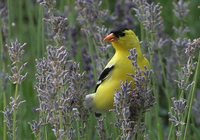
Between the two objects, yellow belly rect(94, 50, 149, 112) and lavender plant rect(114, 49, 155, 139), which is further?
yellow belly rect(94, 50, 149, 112)

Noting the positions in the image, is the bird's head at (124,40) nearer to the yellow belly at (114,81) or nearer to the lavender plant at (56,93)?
the yellow belly at (114,81)

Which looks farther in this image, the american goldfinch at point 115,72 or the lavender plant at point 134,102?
the american goldfinch at point 115,72

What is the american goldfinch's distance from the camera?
A: 8.56 feet

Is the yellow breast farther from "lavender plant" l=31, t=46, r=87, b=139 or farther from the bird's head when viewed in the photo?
"lavender plant" l=31, t=46, r=87, b=139

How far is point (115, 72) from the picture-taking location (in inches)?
103

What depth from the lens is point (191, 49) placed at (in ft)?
6.19

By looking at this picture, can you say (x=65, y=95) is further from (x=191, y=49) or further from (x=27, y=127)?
(x=27, y=127)

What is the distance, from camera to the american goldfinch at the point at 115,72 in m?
2.61

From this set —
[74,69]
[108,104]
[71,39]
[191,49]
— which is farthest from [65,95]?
[71,39]

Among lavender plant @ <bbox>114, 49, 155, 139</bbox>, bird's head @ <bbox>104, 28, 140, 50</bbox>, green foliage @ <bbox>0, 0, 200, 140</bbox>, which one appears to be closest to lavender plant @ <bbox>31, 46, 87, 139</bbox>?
green foliage @ <bbox>0, 0, 200, 140</bbox>

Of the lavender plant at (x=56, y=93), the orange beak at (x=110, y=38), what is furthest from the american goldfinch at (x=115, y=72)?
the lavender plant at (x=56, y=93)

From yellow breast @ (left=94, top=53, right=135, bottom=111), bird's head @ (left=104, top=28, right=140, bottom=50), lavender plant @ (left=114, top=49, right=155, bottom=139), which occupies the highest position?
bird's head @ (left=104, top=28, right=140, bottom=50)

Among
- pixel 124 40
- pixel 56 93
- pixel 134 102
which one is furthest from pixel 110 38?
pixel 56 93

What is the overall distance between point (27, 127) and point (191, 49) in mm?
1249
